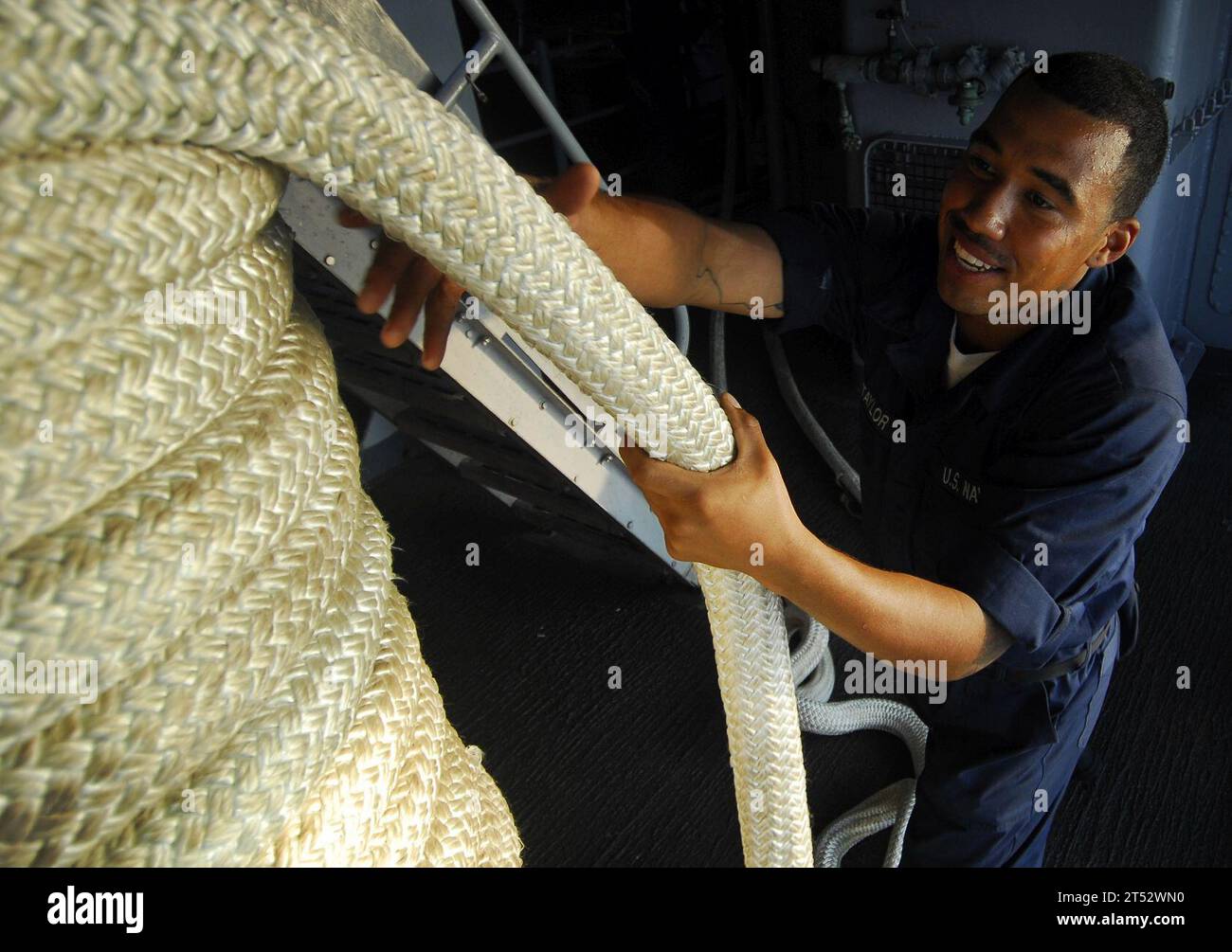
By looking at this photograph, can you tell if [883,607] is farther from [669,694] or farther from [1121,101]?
[669,694]

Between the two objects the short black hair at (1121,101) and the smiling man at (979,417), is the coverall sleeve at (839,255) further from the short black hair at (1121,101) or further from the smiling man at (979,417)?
the short black hair at (1121,101)

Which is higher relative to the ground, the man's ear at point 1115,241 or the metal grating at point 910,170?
the man's ear at point 1115,241

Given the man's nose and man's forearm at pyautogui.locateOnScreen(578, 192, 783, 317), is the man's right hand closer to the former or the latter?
man's forearm at pyautogui.locateOnScreen(578, 192, 783, 317)

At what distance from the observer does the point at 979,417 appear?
146cm

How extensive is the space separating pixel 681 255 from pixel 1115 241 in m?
0.63

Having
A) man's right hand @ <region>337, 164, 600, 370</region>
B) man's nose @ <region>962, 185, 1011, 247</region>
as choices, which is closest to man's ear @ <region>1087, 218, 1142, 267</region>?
man's nose @ <region>962, 185, 1011, 247</region>

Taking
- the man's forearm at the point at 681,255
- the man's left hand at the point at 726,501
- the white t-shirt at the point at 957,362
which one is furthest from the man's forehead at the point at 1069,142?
the man's left hand at the point at 726,501

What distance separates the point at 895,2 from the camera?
7.95ft

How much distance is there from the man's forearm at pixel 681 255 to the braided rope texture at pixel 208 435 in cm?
80

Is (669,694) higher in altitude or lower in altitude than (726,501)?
lower

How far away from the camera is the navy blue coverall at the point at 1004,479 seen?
120 cm

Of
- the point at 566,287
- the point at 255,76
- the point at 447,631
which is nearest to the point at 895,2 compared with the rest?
the point at 447,631

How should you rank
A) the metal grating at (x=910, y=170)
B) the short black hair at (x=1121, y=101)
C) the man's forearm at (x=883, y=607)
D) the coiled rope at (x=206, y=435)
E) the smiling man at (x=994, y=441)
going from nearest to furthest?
1. the coiled rope at (x=206, y=435)
2. the man's forearm at (x=883, y=607)
3. the smiling man at (x=994, y=441)
4. the short black hair at (x=1121, y=101)
5. the metal grating at (x=910, y=170)

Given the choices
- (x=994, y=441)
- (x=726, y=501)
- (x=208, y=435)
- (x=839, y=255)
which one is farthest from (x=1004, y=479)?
(x=208, y=435)
